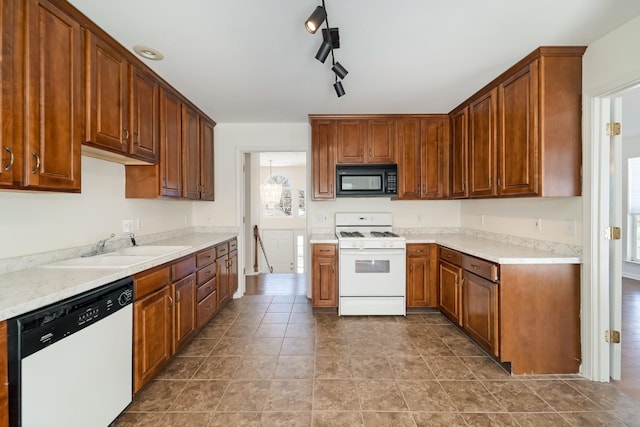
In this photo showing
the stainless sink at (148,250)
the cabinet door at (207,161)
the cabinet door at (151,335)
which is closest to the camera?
the cabinet door at (151,335)

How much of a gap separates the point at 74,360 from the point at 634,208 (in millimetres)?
7633

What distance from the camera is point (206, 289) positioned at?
9.57 feet

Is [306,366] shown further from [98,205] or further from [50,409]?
[98,205]

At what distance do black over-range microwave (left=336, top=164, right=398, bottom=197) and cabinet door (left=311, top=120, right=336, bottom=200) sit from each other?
0.39 ft

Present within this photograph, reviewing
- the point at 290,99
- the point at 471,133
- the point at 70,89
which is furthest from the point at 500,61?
the point at 70,89

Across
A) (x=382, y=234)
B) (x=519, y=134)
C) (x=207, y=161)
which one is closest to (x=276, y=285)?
(x=382, y=234)

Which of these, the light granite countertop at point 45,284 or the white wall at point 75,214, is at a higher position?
the white wall at point 75,214

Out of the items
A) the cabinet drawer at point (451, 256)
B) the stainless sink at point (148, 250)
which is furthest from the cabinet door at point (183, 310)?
the cabinet drawer at point (451, 256)

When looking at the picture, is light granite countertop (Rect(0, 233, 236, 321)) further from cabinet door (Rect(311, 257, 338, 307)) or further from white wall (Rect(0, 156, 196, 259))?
cabinet door (Rect(311, 257, 338, 307))

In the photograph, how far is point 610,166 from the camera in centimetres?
205

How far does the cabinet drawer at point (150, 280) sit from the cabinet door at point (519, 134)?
9.76ft

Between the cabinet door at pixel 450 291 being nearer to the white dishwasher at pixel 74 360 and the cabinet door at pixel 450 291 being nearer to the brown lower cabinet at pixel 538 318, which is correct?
the brown lower cabinet at pixel 538 318

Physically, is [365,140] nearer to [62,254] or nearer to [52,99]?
[52,99]

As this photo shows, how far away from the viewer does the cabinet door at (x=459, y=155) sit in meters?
3.23
